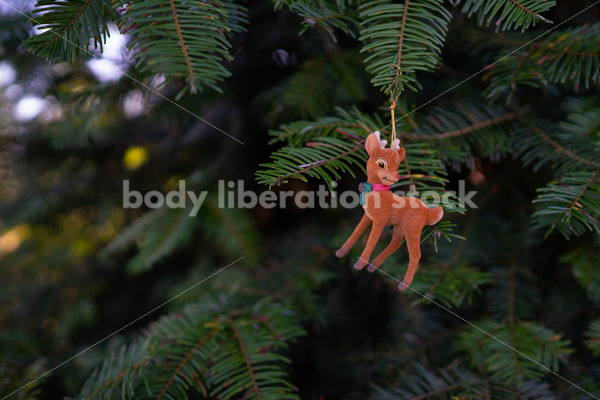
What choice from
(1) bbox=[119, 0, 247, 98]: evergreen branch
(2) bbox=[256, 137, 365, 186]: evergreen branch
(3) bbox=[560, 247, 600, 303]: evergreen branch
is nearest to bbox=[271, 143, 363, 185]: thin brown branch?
(2) bbox=[256, 137, 365, 186]: evergreen branch

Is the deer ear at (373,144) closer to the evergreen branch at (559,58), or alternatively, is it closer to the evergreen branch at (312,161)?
the evergreen branch at (312,161)

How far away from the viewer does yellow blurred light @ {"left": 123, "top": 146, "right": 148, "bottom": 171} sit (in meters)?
1.03

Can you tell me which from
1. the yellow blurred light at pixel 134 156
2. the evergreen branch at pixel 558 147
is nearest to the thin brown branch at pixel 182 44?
the evergreen branch at pixel 558 147

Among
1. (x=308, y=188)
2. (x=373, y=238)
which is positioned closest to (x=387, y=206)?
(x=373, y=238)

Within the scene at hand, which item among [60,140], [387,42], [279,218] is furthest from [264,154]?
[387,42]

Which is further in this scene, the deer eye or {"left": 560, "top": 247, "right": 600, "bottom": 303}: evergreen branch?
{"left": 560, "top": 247, "right": 600, "bottom": 303}: evergreen branch

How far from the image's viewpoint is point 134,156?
1.04 meters

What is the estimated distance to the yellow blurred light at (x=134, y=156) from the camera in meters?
1.03

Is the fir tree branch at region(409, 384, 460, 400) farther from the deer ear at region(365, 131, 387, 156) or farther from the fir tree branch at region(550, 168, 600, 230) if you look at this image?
the deer ear at region(365, 131, 387, 156)

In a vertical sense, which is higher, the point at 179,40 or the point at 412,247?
the point at 179,40

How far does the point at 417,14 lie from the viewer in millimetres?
378

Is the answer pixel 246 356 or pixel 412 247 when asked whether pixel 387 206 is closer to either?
pixel 412 247

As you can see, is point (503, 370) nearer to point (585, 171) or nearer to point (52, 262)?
point (585, 171)

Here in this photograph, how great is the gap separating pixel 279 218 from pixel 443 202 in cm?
65
